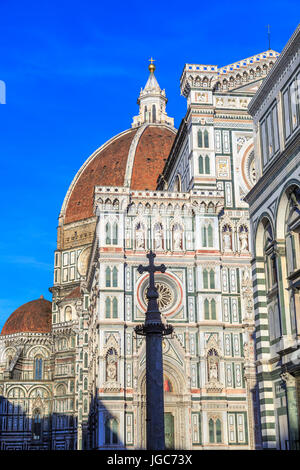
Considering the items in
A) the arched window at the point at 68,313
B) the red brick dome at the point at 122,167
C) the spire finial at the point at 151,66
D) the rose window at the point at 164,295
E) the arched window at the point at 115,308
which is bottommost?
the arched window at the point at 115,308

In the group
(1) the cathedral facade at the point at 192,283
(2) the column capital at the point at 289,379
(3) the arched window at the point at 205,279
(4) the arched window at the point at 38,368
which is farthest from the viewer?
(4) the arched window at the point at 38,368

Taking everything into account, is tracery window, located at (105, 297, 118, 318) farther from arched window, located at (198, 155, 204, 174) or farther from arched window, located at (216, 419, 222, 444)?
arched window, located at (198, 155, 204, 174)

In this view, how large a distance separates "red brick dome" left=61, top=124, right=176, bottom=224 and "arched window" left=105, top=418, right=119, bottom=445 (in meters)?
40.2

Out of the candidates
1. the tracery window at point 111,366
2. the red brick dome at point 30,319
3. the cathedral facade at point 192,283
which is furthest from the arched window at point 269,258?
the red brick dome at point 30,319

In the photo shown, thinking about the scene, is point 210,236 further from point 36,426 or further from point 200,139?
point 36,426

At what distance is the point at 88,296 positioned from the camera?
54688 mm

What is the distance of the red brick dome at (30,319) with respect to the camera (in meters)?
73.6

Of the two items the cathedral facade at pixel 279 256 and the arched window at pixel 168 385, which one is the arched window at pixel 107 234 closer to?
the arched window at pixel 168 385

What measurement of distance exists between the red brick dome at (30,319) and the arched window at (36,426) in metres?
Result: 9.96

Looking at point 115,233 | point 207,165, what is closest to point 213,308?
point 115,233

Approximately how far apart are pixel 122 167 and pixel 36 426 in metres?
29.5

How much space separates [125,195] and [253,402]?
14114 millimetres

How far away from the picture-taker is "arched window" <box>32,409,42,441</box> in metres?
64.6

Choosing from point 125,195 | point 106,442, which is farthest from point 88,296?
point 106,442
